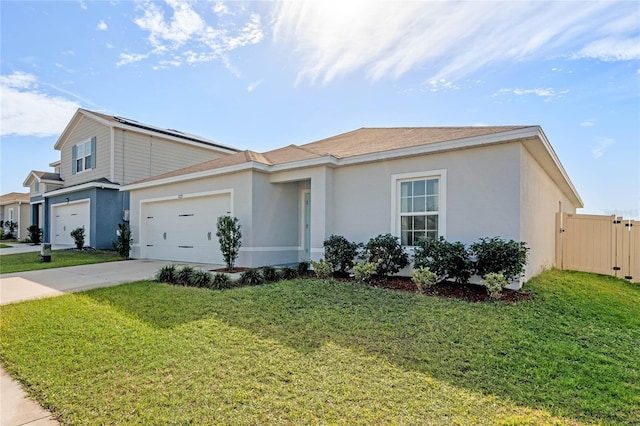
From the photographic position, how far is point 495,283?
18.7 feet

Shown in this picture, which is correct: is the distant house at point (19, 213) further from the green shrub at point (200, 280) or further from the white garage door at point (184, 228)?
the green shrub at point (200, 280)

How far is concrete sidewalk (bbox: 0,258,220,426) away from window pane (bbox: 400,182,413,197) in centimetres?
618

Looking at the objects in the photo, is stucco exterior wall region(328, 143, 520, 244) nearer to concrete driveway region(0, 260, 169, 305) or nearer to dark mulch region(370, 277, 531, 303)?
dark mulch region(370, 277, 531, 303)

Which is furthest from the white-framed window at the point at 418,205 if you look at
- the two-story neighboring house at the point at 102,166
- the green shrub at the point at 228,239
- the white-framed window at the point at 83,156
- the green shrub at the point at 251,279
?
the white-framed window at the point at 83,156

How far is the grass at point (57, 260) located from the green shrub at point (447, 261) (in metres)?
11.4

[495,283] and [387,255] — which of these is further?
[387,255]

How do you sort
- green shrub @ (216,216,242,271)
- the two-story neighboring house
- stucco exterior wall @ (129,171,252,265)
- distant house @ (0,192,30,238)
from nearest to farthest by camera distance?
green shrub @ (216,216,242,271) → stucco exterior wall @ (129,171,252,265) → the two-story neighboring house → distant house @ (0,192,30,238)

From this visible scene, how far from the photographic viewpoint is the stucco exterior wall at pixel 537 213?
6.82 metres

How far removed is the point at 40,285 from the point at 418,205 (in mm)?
9181

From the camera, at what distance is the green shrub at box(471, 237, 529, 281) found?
5.99 metres

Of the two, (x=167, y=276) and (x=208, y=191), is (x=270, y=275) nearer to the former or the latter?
(x=167, y=276)

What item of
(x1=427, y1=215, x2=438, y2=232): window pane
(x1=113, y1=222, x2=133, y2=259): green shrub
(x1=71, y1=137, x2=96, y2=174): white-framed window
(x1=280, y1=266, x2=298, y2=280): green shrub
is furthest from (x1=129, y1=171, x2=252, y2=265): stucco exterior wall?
(x1=71, y1=137, x2=96, y2=174): white-framed window

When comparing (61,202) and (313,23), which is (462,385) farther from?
(61,202)

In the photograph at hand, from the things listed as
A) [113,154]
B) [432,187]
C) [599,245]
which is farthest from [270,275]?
[113,154]
